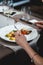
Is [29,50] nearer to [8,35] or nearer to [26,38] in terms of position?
[26,38]

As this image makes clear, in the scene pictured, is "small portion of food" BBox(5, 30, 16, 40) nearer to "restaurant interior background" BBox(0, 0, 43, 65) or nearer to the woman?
the woman

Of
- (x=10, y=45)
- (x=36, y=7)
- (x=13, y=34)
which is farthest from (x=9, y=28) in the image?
(x=36, y=7)

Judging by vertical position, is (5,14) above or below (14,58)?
above

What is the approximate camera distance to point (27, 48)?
42.2 inches

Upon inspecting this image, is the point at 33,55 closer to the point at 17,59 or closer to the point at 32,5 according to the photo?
the point at 17,59

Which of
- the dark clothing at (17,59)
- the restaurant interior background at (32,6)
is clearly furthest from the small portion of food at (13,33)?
the restaurant interior background at (32,6)

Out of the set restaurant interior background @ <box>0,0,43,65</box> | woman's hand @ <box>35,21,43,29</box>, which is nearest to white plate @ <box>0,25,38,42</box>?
woman's hand @ <box>35,21,43,29</box>

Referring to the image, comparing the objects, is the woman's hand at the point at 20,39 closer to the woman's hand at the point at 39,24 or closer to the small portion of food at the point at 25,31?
the small portion of food at the point at 25,31

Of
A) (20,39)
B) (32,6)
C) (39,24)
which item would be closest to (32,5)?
(32,6)

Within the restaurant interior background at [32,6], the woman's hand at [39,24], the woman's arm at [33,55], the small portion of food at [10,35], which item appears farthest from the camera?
the restaurant interior background at [32,6]

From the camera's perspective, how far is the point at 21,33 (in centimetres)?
119

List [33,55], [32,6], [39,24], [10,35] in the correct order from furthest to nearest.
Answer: [32,6] → [39,24] → [10,35] → [33,55]

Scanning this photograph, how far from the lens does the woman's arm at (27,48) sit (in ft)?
3.36

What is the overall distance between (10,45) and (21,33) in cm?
15
